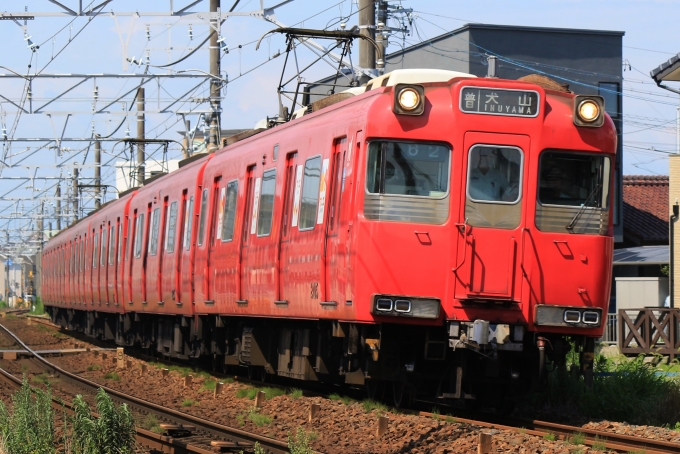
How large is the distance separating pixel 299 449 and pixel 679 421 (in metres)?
5.54

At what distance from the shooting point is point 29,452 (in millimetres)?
8852

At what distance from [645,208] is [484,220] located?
29.2m

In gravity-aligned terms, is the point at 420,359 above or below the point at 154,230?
below

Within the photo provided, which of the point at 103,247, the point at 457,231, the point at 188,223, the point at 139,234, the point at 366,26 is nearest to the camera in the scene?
the point at 457,231

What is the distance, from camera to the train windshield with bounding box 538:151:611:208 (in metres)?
10.7

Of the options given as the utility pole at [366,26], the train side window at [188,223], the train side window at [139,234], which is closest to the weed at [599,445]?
the utility pole at [366,26]

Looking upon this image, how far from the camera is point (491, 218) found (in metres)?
10.5

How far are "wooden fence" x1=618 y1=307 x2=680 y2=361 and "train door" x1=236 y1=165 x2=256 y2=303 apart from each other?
8.97 meters

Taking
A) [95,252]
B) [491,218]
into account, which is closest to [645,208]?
[95,252]

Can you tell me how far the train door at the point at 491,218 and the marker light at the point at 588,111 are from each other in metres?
0.60

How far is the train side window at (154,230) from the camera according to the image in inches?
812

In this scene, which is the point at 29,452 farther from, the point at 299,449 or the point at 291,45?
the point at 291,45

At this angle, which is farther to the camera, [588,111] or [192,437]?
[588,111]

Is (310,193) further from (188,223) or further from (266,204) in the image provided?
(188,223)
